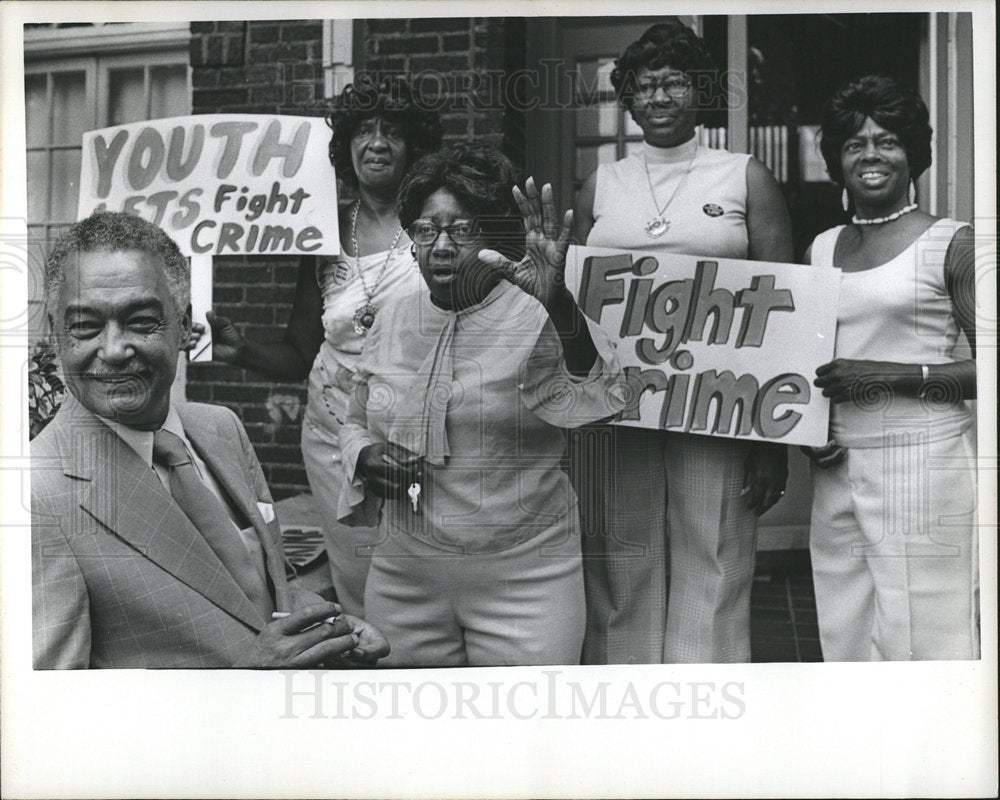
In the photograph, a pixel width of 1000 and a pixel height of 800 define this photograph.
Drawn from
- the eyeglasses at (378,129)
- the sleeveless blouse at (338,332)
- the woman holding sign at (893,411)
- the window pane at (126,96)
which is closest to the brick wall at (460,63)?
the eyeglasses at (378,129)

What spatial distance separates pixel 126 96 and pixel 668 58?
1846mm

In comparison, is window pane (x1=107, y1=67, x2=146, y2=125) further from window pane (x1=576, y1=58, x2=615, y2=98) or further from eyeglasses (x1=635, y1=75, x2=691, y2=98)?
eyeglasses (x1=635, y1=75, x2=691, y2=98)

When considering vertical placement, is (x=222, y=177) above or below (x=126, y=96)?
below

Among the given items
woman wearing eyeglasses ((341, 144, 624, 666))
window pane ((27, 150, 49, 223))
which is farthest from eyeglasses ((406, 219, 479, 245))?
window pane ((27, 150, 49, 223))

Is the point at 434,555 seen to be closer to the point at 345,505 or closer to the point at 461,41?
the point at 345,505

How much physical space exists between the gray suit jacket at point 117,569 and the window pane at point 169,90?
1.02 metres

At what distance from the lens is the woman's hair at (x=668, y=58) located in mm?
4008

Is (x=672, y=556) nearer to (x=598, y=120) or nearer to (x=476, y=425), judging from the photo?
(x=476, y=425)

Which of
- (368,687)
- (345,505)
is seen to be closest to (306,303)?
(345,505)

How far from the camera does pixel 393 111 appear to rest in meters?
4.05

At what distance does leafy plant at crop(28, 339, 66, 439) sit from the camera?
4043mm

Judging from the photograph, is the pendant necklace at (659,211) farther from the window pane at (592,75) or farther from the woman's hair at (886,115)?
the woman's hair at (886,115)

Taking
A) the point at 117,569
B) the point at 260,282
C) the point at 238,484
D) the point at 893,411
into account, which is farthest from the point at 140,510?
the point at 893,411

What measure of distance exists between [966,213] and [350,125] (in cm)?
207
